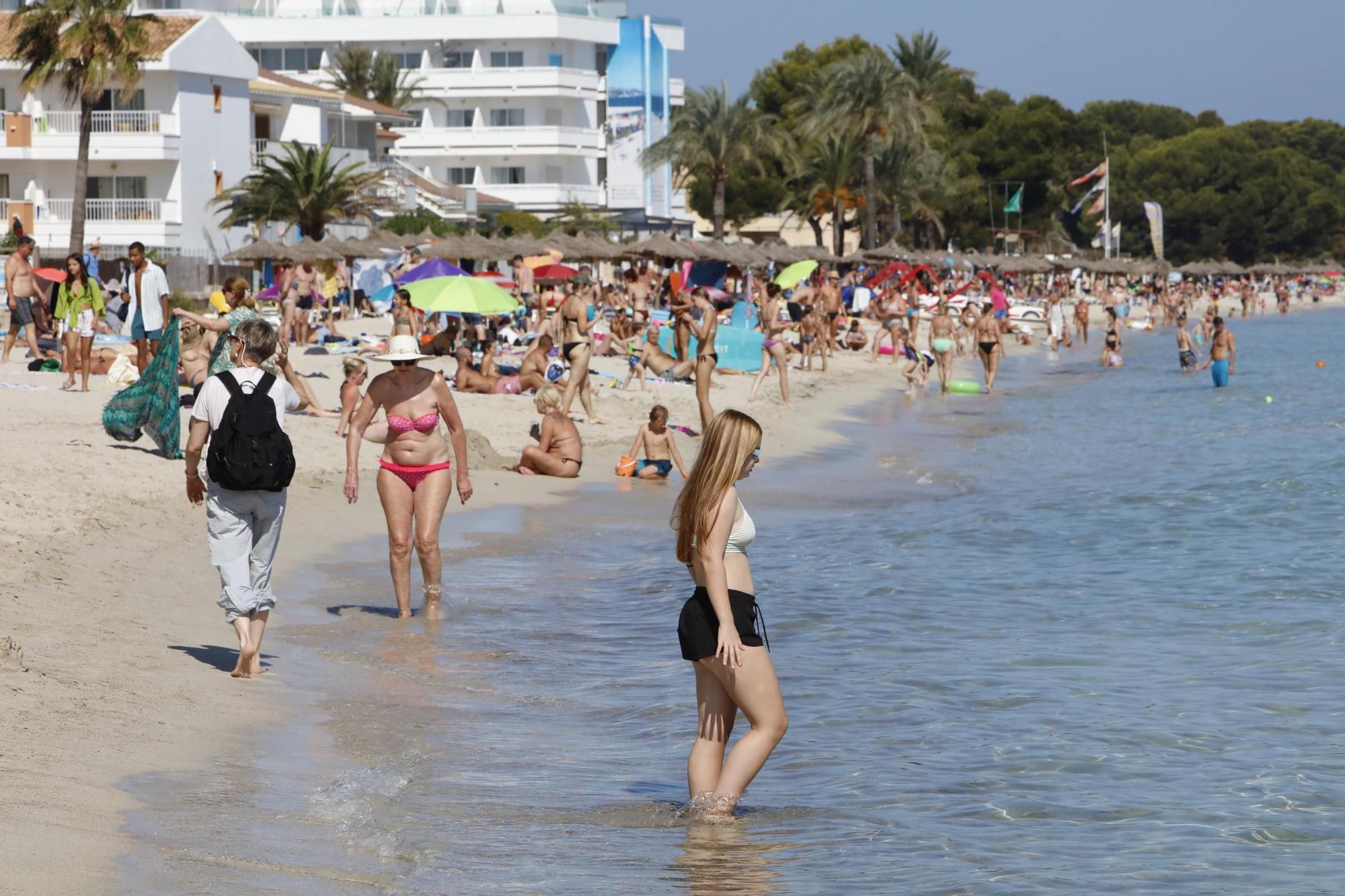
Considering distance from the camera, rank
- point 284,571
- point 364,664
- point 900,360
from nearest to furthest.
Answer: point 364,664
point 284,571
point 900,360

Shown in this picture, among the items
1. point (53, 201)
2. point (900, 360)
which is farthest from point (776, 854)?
point (53, 201)

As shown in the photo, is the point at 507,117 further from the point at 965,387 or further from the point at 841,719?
the point at 841,719

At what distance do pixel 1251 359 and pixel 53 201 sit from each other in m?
31.8

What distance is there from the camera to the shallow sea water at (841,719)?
16.8 feet

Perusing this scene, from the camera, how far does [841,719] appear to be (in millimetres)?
7250

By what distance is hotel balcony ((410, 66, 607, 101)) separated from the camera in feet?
238

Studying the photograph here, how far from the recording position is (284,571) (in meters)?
10.2

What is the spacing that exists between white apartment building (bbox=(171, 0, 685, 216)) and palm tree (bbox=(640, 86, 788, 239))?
9.61m

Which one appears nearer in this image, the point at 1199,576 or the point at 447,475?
the point at 447,475

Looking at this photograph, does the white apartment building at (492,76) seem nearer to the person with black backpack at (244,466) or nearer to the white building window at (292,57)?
the white building window at (292,57)

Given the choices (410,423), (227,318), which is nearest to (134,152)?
(227,318)

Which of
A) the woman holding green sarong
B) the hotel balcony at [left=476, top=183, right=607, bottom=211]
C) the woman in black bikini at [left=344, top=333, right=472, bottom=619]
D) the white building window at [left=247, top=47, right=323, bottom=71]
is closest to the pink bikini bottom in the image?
the woman in black bikini at [left=344, top=333, right=472, bottom=619]

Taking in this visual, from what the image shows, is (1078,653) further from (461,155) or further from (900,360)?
(461,155)

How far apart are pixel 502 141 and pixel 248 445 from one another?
67.7 m
